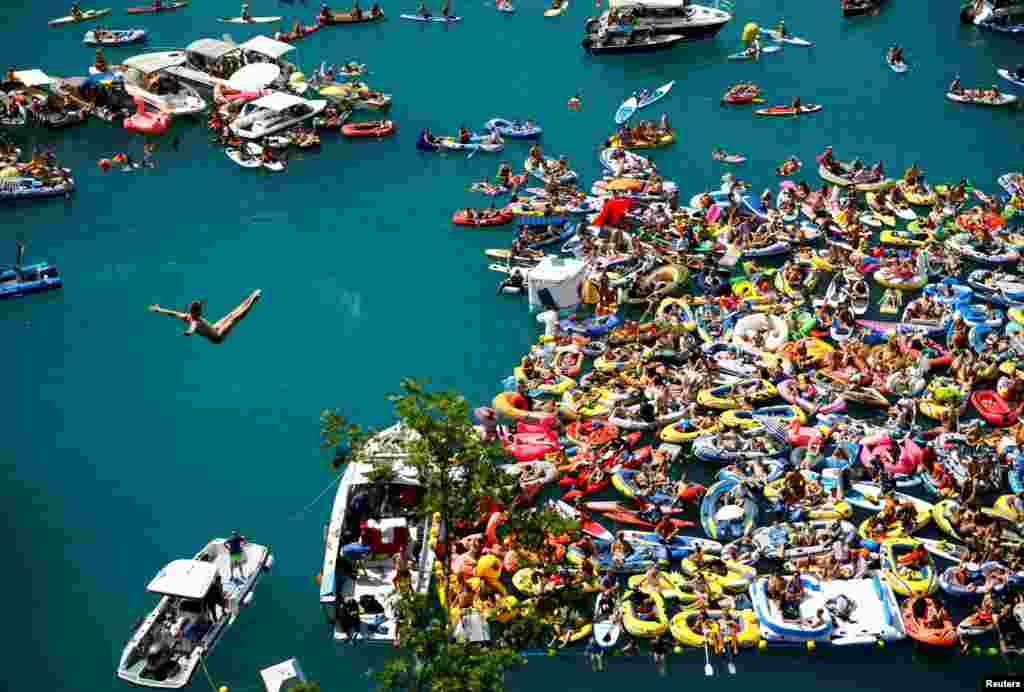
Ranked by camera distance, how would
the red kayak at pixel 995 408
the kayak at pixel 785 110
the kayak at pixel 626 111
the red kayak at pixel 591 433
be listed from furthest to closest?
1. the kayak at pixel 626 111
2. the kayak at pixel 785 110
3. the red kayak at pixel 995 408
4. the red kayak at pixel 591 433

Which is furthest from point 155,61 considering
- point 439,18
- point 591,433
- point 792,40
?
point 591,433

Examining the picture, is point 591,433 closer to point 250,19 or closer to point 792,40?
point 792,40

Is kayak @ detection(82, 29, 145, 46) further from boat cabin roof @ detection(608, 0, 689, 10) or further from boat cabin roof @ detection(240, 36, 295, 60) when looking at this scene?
boat cabin roof @ detection(608, 0, 689, 10)

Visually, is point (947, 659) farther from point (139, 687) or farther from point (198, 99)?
point (198, 99)

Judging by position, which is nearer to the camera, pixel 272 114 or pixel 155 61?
pixel 272 114

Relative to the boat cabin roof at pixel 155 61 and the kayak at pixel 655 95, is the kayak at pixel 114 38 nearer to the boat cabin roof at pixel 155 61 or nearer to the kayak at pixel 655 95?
the boat cabin roof at pixel 155 61

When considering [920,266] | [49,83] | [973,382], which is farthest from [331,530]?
[49,83]

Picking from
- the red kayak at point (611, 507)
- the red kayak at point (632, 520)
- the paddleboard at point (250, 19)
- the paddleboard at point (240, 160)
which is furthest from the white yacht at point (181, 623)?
the paddleboard at point (250, 19)
